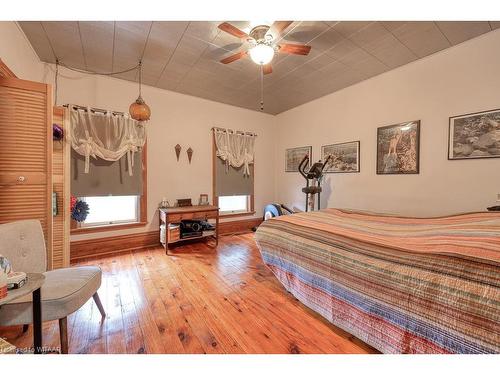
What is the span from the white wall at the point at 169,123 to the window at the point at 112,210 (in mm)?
192

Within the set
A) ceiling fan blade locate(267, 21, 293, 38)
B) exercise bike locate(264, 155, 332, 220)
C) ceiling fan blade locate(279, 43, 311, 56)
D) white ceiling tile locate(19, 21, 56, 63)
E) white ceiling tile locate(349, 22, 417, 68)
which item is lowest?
exercise bike locate(264, 155, 332, 220)

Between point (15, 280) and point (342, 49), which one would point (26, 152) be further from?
point (342, 49)

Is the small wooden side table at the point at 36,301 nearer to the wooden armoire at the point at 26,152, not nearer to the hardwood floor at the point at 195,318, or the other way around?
the hardwood floor at the point at 195,318

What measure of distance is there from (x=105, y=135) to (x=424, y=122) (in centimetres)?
439

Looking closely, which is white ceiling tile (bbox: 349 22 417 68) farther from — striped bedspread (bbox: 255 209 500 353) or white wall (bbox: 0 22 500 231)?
striped bedspread (bbox: 255 209 500 353)

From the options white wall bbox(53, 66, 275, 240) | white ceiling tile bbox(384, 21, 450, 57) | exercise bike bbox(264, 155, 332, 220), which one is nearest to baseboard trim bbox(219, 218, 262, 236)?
exercise bike bbox(264, 155, 332, 220)

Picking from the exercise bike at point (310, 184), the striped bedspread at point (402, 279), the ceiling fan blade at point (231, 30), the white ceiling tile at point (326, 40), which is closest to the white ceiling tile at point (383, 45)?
the white ceiling tile at point (326, 40)

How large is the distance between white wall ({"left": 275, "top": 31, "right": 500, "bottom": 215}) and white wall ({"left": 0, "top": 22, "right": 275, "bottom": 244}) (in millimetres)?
1622

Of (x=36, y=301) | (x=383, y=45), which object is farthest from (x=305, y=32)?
(x=36, y=301)

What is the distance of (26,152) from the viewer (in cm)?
178

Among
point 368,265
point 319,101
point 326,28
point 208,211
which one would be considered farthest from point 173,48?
point 368,265

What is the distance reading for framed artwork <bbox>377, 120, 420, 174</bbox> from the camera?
9.00ft
